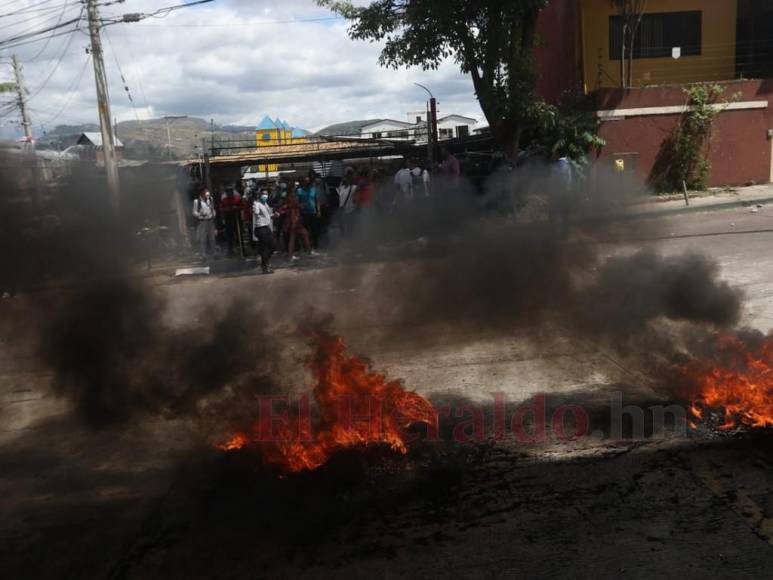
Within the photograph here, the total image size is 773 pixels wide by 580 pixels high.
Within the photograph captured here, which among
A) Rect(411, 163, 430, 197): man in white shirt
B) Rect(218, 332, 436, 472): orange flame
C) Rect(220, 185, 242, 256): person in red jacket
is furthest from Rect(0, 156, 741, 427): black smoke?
Rect(220, 185, 242, 256): person in red jacket

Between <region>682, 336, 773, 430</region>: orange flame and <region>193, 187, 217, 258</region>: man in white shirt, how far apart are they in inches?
373

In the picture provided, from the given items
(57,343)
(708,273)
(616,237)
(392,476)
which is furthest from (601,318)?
(57,343)

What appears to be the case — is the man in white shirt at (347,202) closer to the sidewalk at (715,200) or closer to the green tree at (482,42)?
the green tree at (482,42)

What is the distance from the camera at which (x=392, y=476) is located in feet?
14.0

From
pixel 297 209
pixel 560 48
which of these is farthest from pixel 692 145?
pixel 297 209

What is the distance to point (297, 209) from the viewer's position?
12.6m

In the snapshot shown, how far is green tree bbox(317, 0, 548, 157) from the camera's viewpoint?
1251cm

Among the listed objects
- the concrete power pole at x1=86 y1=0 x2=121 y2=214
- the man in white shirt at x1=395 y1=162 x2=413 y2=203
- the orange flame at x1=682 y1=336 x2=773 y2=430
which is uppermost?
the concrete power pole at x1=86 y1=0 x2=121 y2=214

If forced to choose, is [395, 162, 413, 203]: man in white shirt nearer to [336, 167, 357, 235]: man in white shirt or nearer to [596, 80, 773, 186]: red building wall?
[336, 167, 357, 235]: man in white shirt

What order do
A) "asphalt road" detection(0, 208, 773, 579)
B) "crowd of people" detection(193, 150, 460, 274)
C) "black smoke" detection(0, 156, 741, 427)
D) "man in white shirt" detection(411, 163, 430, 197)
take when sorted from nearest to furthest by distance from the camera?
"asphalt road" detection(0, 208, 773, 579) → "black smoke" detection(0, 156, 741, 427) → "man in white shirt" detection(411, 163, 430, 197) → "crowd of people" detection(193, 150, 460, 274)

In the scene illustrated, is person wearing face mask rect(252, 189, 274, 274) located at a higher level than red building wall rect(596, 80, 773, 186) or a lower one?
lower

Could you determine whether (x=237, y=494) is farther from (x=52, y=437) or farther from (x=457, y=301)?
(x=457, y=301)

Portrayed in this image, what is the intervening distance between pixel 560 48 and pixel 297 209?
Result: 11.0 metres

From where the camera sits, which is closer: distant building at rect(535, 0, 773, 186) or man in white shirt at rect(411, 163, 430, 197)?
man in white shirt at rect(411, 163, 430, 197)
